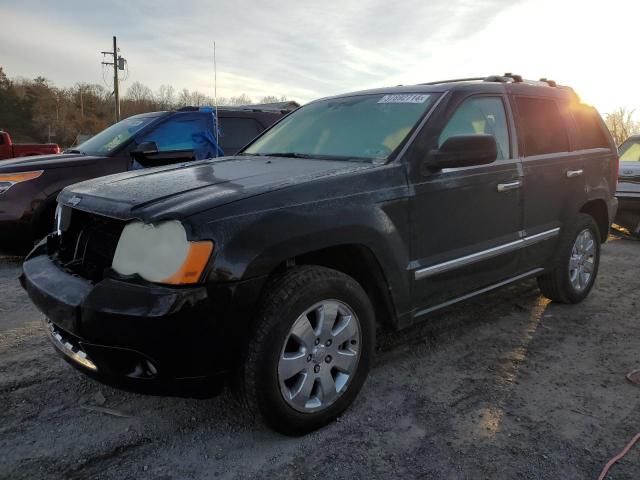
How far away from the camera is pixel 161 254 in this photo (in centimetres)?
214

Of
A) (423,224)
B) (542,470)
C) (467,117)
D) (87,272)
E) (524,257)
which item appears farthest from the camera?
(524,257)

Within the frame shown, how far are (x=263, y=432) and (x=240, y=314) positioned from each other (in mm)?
739

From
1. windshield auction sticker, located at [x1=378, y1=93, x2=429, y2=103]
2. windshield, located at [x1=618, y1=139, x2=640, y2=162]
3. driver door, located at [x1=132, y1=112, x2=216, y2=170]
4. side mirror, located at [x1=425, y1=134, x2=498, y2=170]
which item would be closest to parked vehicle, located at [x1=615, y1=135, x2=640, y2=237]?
windshield, located at [x1=618, y1=139, x2=640, y2=162]

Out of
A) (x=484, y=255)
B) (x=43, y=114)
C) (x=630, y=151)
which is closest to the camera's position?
(x=484, y=255)

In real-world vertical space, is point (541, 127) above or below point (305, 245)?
above

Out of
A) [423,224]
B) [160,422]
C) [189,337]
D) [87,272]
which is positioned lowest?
[160,422]

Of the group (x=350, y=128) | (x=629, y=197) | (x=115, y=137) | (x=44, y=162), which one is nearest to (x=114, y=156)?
(x=115, y=137)

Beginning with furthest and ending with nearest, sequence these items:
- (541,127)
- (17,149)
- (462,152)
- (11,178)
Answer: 1. (17,149)
2. (11,178)
3. (541,127)
4. (462,152)

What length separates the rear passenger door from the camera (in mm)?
3740

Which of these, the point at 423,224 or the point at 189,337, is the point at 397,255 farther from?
the point at 189,337

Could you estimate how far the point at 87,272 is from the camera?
2453mm

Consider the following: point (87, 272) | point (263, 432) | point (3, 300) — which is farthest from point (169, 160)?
point (263, 432)

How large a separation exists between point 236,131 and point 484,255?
15.4 ft

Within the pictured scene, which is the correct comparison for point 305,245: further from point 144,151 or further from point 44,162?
point 44,162
